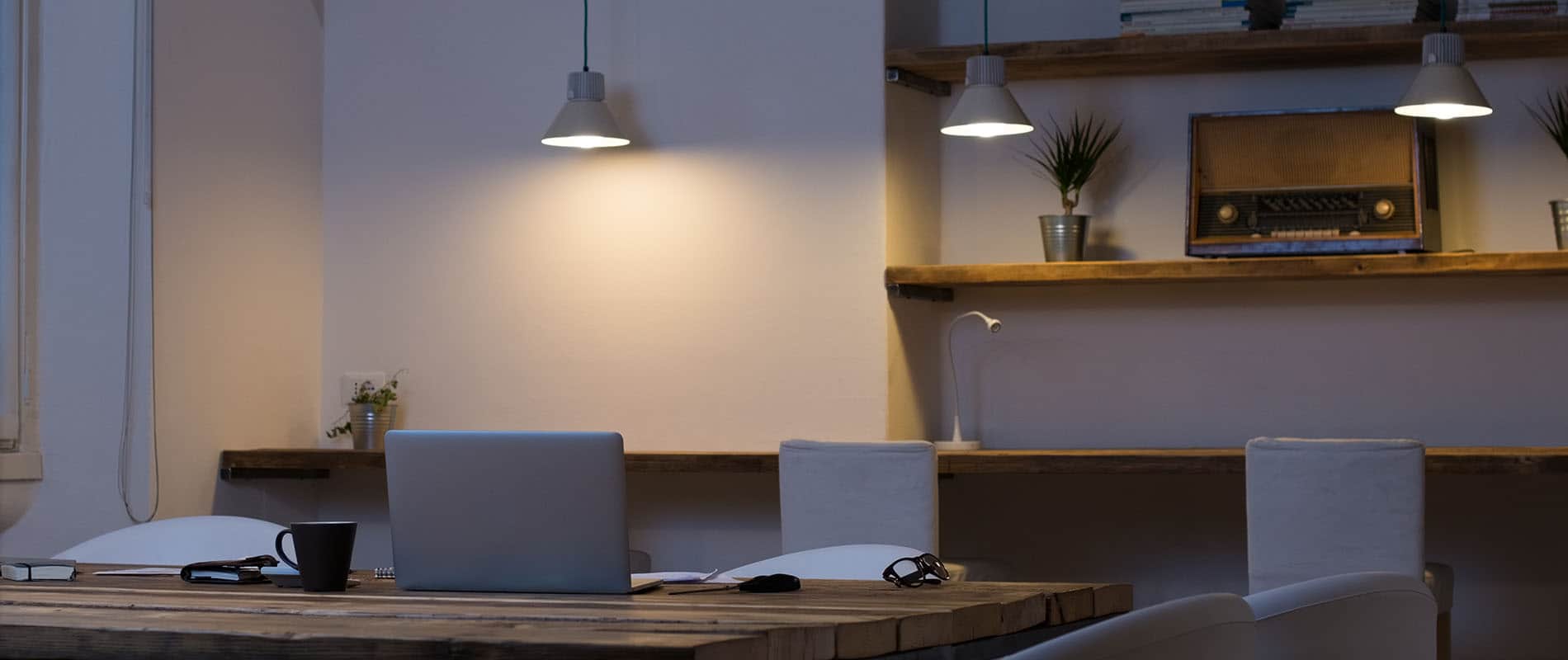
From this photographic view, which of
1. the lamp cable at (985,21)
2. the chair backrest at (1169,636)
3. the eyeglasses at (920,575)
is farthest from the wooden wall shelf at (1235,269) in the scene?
the chair backrest at (1169,636)

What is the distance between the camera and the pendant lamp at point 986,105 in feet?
14.3

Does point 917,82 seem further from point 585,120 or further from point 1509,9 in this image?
point 1509,9

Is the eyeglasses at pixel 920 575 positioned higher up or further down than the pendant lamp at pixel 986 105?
further down

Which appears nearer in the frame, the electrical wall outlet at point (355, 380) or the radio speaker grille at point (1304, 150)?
the radio speaker grille at point (1304, 150)

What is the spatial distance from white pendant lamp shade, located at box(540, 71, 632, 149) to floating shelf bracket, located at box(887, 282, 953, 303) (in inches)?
33.1

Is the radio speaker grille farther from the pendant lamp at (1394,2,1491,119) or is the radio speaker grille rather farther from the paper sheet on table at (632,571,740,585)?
the paper sheet on table at (632,571,740,585)

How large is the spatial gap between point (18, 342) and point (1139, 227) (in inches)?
117

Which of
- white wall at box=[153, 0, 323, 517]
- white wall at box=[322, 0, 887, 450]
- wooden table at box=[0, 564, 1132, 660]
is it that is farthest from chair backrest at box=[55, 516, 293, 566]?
white wall at box=[322, 0, 887, 450]

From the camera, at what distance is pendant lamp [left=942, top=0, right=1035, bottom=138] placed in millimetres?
4348

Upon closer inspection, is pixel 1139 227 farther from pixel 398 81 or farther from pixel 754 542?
pixel 398 81

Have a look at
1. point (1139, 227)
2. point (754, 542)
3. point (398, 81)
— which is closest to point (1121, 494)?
point (1139, 227)

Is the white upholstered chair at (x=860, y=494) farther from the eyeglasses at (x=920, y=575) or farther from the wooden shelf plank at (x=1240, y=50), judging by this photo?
the eyeglasses at (x=920, y=575)

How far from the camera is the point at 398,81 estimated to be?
16.7 feet

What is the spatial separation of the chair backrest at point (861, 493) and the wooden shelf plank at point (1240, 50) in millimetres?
1342
